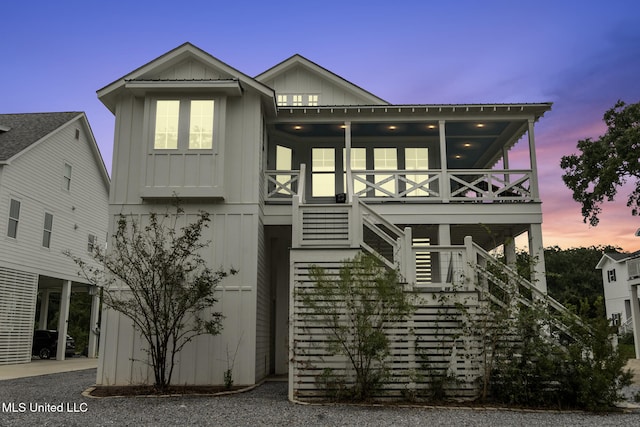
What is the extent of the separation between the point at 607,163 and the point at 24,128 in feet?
74.6

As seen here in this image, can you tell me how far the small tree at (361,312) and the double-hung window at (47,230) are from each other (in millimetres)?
16644

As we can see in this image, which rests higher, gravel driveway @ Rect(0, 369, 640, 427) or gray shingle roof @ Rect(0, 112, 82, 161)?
gray shingle roof @ Rect(0, 112, 82, 161)

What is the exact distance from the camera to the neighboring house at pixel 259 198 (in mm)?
11203

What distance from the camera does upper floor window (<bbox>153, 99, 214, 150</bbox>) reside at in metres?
12.4

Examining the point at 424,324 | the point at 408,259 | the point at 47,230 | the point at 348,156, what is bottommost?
the point at 424,324

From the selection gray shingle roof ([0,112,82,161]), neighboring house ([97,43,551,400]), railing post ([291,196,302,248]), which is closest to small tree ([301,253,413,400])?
neighboring house ([97,43,551,400])

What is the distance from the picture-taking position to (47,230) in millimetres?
21922

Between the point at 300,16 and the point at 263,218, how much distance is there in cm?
1002

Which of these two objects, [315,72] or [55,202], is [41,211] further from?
[315,72]

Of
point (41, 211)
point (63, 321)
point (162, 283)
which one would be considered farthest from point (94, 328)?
point (162, 283)

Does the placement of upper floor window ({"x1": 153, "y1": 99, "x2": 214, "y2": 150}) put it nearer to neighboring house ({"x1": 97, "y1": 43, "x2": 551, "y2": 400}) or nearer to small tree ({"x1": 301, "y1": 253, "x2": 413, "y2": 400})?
neighboring house ({"x1": 97, "y1": 43, "x2": 551, "y2": 400})

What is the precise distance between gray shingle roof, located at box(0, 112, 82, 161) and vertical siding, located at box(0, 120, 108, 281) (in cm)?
32

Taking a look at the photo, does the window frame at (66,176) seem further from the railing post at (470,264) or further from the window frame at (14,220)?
the railing post at (470,264)

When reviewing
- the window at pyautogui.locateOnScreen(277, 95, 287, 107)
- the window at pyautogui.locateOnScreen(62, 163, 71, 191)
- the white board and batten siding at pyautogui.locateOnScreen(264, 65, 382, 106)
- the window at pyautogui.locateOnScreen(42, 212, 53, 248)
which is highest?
the white board and batten siding at pyautogui.locateOnScreen(264, 65, 382, 106)
